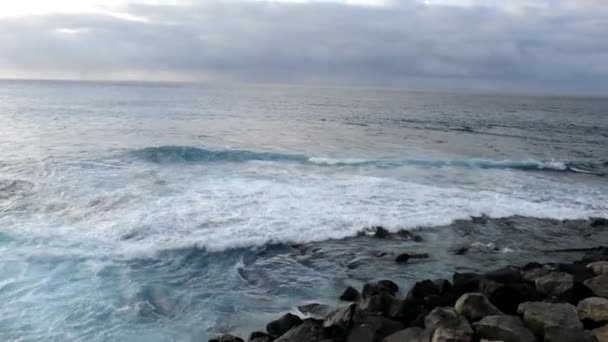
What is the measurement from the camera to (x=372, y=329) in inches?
284

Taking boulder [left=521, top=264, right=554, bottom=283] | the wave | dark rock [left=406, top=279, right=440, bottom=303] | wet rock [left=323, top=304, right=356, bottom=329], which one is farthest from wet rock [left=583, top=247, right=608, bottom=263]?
the wave

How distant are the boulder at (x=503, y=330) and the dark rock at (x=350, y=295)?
3.01m

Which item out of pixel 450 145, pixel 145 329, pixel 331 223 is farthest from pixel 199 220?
pixel 450 145

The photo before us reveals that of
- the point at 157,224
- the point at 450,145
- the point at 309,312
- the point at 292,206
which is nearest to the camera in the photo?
the point at 309,312

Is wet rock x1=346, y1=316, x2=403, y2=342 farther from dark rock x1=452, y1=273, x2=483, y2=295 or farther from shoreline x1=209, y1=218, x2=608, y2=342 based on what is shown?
dark rock x1=452, y1=273, x2=483, y2=295

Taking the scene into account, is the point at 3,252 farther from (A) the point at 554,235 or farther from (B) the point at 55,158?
(A) the point at 554,235

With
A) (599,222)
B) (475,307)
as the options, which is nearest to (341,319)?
(475,307)

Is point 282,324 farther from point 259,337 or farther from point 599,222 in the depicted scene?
point 599,222

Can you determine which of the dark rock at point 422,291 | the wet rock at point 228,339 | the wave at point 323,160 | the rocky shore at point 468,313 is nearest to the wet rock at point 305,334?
the rocky shore at point 468,313

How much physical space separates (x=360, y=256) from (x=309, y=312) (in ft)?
11.1

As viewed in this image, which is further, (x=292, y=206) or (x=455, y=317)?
(x=292, y=206)

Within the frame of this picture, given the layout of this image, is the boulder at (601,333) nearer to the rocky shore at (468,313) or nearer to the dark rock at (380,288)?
the rocky shore at (468,313)

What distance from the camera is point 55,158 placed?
23.1m

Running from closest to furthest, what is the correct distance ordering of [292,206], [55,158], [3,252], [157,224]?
1. [3,252]
2. [157,224]
3. [292,206]
4. [55,158]
